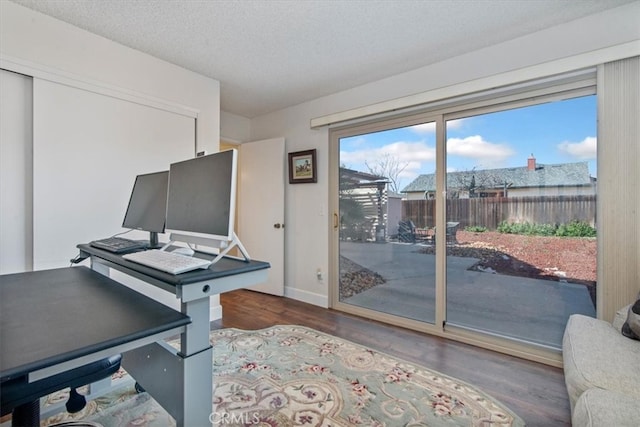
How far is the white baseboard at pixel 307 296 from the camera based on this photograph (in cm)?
342

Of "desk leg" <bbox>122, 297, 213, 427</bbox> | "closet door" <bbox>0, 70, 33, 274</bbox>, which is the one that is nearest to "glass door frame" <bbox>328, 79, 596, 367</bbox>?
"desk leg" <bbox>122, 297, 213, 427</bbox>

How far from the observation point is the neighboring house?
2094 mm

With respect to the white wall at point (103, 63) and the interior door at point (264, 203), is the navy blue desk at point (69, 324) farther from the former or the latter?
the interior door at point (264, 203)

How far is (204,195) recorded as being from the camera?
1227mm

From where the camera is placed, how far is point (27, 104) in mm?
2014

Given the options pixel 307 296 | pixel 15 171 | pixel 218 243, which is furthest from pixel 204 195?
pixel 307 296

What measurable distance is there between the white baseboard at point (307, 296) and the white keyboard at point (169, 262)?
7.94 feet

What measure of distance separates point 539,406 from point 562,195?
1.40m

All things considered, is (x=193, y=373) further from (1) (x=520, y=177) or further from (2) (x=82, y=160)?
(1) (x=520, y=177)

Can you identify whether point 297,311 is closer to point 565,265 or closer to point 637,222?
point 565,265

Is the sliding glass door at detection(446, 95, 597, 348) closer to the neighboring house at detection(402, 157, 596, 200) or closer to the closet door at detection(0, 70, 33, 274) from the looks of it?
the neighboring house at detection(402, 157, 596, 200)

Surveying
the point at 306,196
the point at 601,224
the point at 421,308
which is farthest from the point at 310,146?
the point at 601,224

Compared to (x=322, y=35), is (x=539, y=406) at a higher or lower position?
lower

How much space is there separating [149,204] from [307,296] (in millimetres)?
2278
